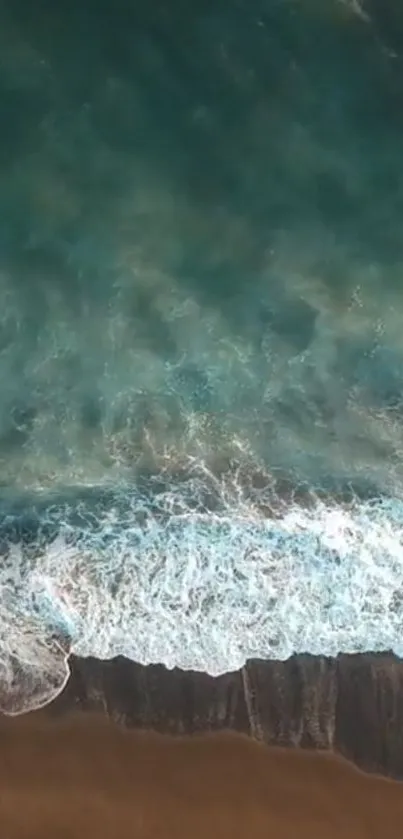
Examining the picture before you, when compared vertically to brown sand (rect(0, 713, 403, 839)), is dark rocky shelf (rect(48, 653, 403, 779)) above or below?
above

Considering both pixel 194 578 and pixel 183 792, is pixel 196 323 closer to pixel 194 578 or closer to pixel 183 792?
pixel 194 578

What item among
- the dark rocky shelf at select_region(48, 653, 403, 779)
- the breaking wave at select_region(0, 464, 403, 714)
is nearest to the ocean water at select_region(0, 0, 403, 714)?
the breaking wave at select_region(0, 464, 403, 714)

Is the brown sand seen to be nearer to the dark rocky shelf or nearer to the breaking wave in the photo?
the dark rocky shelf

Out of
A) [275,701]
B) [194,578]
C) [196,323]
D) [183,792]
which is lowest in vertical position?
[183,792]

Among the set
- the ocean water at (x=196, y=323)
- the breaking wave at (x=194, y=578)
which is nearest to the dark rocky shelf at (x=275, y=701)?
the breaking wave at (x=194, y=578)

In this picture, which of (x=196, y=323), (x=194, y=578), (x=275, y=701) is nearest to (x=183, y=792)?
(x=275, y=701)

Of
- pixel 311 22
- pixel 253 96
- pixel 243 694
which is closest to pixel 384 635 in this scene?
pixel 243 694
